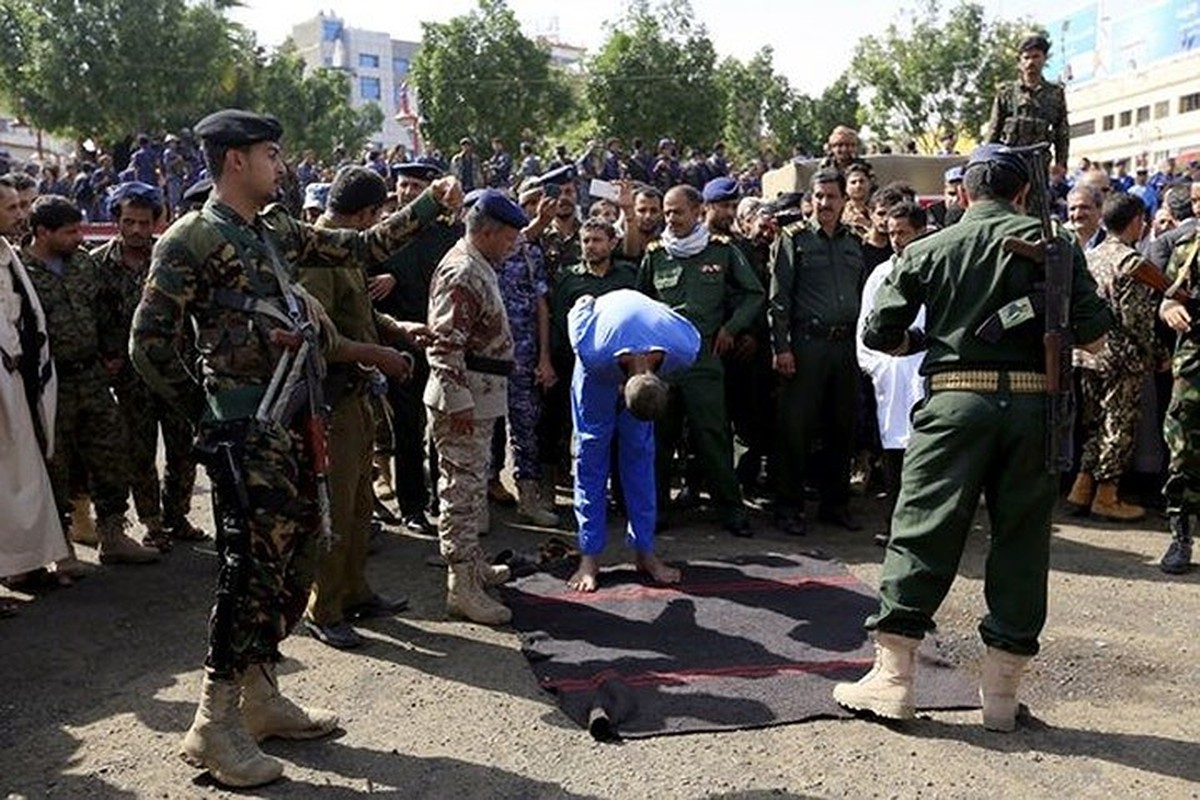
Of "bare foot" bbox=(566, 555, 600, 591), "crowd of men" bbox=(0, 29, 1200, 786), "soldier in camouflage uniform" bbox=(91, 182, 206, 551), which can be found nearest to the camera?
"crowd of men" bbox=(0, 29, 1200, 786)

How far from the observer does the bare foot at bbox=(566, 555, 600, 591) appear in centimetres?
550

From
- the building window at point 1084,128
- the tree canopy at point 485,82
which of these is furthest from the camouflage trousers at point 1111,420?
the building window at point 1084,128

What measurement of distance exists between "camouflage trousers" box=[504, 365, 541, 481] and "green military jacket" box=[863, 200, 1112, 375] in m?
3.23

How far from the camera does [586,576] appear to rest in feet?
18.2

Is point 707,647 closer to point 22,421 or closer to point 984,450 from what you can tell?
point 984,450

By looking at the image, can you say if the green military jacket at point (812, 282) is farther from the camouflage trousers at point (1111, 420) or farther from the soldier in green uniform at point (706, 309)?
the camouflage trousers at point (1111, 420)

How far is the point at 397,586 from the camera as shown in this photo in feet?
18.7

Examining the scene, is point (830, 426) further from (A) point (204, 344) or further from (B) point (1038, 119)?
(A) point (204, 344)

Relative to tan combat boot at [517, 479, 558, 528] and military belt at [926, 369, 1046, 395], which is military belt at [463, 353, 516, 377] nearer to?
tan combat boot at [517, 479, 558, 528]

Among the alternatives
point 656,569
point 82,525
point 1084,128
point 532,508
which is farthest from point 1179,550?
point 1084,128

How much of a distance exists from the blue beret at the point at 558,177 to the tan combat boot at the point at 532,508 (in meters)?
1.91

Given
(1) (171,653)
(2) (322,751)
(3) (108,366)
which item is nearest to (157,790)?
(2) (322,751)

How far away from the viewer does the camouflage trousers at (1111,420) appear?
22.2ft

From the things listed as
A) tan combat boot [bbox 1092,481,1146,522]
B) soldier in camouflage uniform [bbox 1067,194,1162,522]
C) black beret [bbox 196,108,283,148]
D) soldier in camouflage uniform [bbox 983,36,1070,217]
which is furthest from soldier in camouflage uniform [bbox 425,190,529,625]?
soldier in camouflage uniform [bbox 983,36,1070,217]
